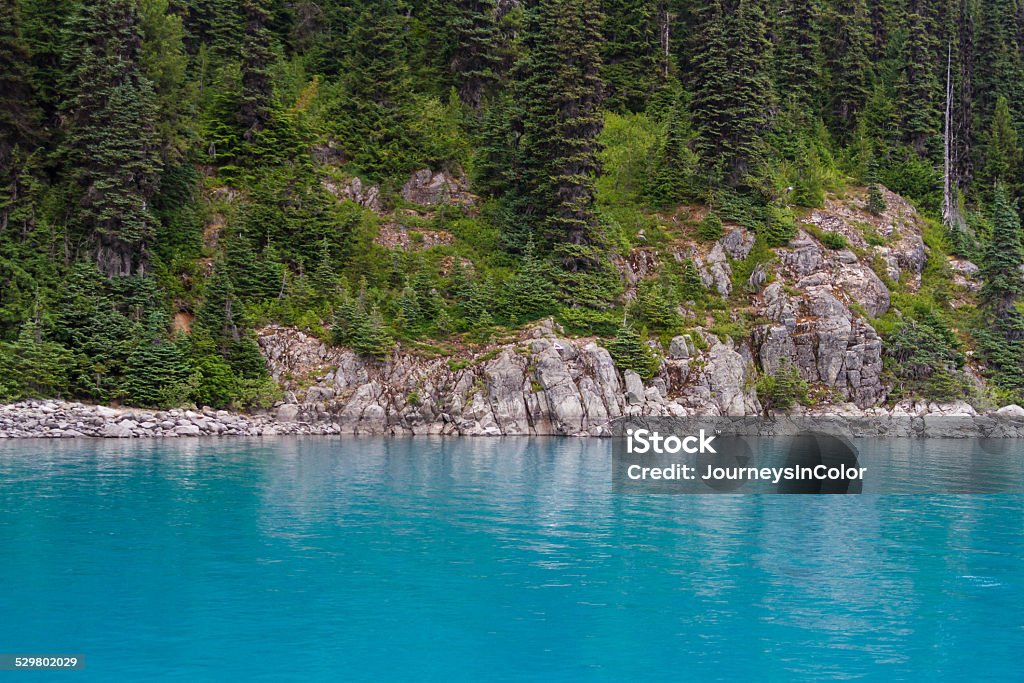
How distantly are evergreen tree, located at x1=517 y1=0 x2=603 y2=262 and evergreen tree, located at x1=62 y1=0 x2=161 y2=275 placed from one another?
27.6 meters

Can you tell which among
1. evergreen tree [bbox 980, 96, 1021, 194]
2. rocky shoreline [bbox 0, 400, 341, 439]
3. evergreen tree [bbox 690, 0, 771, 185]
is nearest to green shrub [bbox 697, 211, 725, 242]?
evergreen tree [bbox 690, 0, 771, 185]

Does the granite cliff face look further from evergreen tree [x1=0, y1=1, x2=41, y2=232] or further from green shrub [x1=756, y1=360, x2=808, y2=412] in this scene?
evergreen tree [x1=0, y1=1, x2=41, y2=232]

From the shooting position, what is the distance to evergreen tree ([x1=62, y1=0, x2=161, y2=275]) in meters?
55.2

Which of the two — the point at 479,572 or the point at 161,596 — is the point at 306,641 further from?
the point at 479,572

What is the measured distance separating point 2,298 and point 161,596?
142 ft

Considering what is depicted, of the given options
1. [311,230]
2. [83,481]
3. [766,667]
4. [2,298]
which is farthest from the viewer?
[311,230]

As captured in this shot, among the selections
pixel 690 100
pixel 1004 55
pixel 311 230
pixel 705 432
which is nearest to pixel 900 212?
pixel 690 100

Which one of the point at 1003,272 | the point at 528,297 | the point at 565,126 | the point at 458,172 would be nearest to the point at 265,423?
the point at 528,297

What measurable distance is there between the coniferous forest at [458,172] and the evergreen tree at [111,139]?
0.20 m

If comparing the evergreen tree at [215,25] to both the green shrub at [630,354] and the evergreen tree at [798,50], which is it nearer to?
the green shrub at [630,354]

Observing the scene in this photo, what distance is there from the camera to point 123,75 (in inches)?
2266

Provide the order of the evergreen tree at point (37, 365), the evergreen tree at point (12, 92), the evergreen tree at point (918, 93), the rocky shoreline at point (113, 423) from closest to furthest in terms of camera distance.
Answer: the rocky shoreline at point (113, 423) → the evergreen tree at point (37, 365) → the evergreen tree at point (12, 92) → the evergreen tree at point (918, 93)

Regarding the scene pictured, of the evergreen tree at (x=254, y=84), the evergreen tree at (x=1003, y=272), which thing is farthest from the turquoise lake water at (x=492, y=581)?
the evergreen tree at (x=254, y=84)

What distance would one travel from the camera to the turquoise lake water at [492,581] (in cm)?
1386
